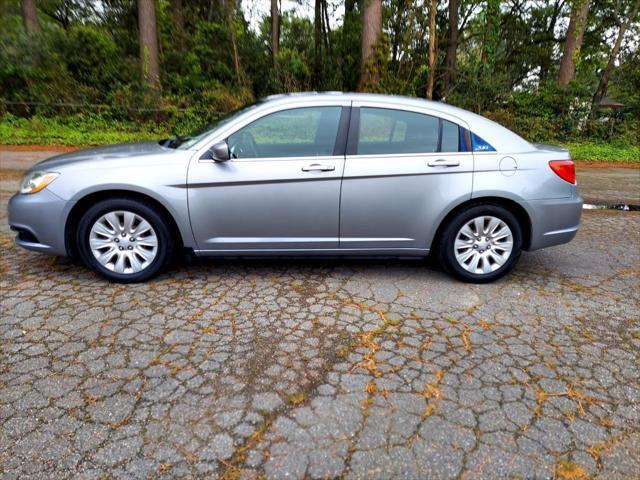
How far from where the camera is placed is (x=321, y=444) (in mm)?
2361

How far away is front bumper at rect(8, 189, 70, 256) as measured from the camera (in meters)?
3.99

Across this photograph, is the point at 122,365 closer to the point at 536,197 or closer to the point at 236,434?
the point at 236,434

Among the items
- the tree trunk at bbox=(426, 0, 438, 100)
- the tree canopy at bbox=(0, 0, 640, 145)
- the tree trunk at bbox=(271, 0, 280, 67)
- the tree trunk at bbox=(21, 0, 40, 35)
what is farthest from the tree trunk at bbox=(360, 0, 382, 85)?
the tree trunk at bbox=(21, 0, 40, 35)

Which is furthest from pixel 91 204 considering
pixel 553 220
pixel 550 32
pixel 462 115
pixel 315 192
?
pixel 550 32

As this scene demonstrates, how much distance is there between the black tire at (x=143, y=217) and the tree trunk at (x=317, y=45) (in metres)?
16.7

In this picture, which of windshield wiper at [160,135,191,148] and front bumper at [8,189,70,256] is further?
windshield wiper at [160,135,191,148]

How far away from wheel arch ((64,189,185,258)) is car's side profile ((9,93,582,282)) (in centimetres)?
1

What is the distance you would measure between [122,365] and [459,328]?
2.28m

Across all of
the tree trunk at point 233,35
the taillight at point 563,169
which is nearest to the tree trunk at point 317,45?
the tree trunk at point 233,35

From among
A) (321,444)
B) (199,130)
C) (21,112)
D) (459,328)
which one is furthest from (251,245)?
(21,112)

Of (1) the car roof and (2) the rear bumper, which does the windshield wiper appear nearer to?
(1) the car roof

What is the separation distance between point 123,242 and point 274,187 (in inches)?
53.5

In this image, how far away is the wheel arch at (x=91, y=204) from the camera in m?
4.05

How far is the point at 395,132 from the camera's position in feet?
13.8
